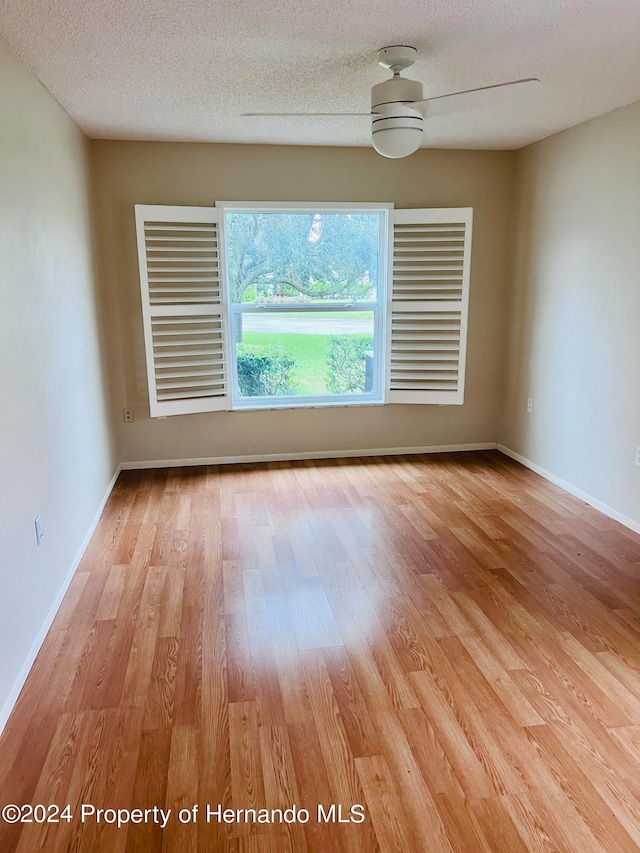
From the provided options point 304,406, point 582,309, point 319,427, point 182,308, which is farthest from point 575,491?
point 182,308

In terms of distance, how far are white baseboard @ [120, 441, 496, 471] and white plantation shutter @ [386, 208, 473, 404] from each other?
0.47 meters

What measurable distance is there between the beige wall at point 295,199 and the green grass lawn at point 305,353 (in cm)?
22

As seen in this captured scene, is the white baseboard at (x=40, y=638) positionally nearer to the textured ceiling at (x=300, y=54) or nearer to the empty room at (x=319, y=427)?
the empty room at (x=319, y=427)

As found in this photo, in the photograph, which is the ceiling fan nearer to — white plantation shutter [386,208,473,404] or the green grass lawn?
white plantation shutter [386,208,473,404]

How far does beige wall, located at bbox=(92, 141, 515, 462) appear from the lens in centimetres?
410

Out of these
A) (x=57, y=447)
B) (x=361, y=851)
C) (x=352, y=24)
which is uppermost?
(x=352, y=24)

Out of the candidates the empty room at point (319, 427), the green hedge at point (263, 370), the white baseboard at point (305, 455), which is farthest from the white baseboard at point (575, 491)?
the green hedge at point (263, 370)

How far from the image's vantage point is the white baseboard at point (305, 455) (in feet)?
14.9

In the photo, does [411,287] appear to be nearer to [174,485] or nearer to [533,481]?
[533,481]

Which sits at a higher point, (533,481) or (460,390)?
(460,390)

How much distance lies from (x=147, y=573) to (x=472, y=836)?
1929 millimetres

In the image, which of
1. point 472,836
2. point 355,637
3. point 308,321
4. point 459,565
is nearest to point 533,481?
point 459,565

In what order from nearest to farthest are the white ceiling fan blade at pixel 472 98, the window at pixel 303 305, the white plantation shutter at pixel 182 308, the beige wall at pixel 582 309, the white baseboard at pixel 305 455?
the white ceiling fan blade at pixel 472 98, the beige wall at pixel 582 309, the white plantation shutter at pixel 182 308, the window at pixel 303 305, the white baseboard at pixel 305 455

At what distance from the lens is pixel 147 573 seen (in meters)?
2.94
